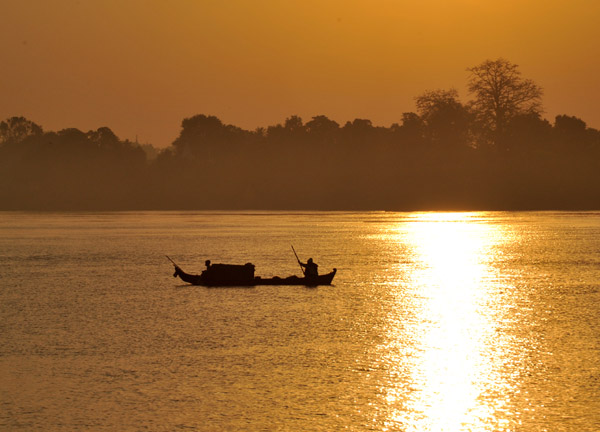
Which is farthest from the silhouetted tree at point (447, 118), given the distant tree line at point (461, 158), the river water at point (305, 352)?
the river water at point (305, 352)

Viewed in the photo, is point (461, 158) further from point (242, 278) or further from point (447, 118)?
point (242, 278)

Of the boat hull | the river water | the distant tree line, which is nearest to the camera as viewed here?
the river water

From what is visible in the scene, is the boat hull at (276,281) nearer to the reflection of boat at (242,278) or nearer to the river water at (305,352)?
the reflection of boat at (242,278)

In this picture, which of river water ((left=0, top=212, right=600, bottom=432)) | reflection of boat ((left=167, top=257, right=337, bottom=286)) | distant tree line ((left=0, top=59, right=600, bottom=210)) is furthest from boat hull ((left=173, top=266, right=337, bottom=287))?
distant tree line ((left=0, top=59, right=600, bottom=210))

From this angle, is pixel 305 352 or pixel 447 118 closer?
pixel 305 352

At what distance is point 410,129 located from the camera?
169 meters

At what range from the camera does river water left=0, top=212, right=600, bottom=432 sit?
14.2 m

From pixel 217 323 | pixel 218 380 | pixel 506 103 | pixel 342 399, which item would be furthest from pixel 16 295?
pixel 506 103

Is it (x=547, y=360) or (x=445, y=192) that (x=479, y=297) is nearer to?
(x=547, y=360)

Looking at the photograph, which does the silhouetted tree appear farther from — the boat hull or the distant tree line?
the boat hull

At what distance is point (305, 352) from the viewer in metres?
19.8

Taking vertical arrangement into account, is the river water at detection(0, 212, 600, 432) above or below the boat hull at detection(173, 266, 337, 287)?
below

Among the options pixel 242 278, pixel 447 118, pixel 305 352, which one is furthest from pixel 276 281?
pixel 447 118

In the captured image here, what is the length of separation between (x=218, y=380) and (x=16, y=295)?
60.4 ft
